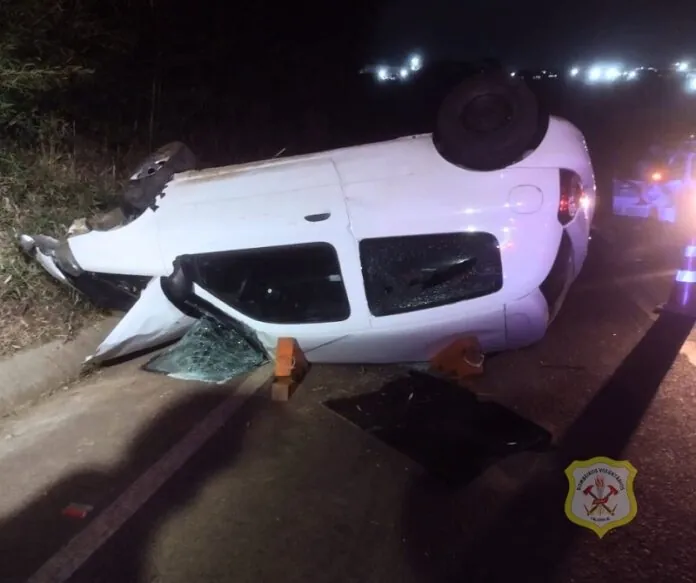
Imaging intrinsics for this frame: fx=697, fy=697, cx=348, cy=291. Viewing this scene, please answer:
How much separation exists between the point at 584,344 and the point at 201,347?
2.79 m

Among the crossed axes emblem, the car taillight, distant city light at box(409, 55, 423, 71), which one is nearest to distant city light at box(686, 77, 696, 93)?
distant city light at box(409, 55, 423, 71)

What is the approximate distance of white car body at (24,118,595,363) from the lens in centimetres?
426

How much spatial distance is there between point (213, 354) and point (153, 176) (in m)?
1.31

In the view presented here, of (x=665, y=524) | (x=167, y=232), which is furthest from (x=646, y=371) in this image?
(x=167, y=232)

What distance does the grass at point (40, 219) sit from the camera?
5.28m

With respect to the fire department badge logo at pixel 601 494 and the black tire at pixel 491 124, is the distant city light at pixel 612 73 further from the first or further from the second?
the fire department badge logo at pixel 601 494

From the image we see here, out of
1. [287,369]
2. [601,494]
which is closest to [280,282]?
[287,369]

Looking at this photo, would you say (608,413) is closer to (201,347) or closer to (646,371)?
(646,371)

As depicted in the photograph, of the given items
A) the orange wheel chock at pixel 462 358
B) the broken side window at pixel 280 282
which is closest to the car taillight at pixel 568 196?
the orange wheel chock at pixel 462 358

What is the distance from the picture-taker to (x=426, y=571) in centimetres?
280

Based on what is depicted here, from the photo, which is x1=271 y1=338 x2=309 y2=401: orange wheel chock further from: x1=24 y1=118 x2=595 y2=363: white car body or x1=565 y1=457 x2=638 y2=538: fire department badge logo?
x1=565 y1=457 x2=638 y2=538: fire department badge logo

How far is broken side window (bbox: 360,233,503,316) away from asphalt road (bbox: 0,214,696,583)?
59 centimetres

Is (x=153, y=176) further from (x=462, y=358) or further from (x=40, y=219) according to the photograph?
(x=462, y=358)

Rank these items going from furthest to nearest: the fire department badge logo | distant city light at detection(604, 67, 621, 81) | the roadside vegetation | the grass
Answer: distant city light at detection(604, 67, 621, 81) < the roadside vegetation < the grass < the fire department badge logo
